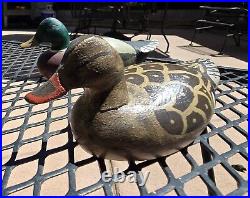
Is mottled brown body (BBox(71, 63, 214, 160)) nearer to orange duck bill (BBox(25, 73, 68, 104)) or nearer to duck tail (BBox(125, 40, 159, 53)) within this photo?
orange duck bill (BBox(25, 73, 68, 104))

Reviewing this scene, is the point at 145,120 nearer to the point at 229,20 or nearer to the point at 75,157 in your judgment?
the point at 75,157

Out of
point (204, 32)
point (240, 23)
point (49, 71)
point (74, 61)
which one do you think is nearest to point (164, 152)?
point (74, 61)

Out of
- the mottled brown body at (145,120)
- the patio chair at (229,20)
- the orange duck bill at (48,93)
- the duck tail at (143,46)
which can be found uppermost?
the duck tail at (143,46)

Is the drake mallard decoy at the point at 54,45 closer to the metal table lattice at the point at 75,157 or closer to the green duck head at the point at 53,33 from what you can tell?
the green duck head at the point at 53,33

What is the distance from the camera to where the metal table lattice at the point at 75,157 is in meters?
0.86

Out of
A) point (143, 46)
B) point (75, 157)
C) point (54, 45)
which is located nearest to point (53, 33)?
point (54, 45)

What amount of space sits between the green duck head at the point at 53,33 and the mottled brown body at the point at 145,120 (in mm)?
358

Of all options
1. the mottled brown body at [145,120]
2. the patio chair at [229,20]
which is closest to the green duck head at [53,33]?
the mottled brown body at [145,120]

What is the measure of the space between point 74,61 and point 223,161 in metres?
0.53

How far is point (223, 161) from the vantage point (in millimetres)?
890

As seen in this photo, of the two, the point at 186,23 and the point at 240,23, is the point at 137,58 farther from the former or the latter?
the point at 186,23

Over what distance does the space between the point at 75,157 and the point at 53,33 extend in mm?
850

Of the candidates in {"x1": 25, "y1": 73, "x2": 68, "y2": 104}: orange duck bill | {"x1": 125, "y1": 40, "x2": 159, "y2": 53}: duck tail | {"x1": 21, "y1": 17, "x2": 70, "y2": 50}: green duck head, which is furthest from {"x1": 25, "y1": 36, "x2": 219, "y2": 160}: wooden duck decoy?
{"x1": 21, "y1": 17, "x2": 70, "y2": 50}: green duck head

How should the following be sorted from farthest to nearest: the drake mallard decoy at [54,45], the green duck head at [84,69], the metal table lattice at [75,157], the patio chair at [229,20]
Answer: the patio chair at [229,20] < the drake mallard decoy at [54,45] < the metal table lattice at [75,157] < the green duck head at [84,69]
